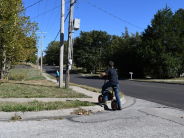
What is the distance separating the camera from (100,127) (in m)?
5.32

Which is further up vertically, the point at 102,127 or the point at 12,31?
the point at 12,31

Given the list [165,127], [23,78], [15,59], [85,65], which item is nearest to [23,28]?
[15,59]

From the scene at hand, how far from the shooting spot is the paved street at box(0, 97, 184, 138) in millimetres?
4711

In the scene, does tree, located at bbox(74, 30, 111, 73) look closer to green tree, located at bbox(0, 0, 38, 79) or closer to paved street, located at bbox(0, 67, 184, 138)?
green tree, located at bbox(0, 0, 38, 79)

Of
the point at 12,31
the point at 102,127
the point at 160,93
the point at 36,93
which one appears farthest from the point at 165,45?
the point at 102,127

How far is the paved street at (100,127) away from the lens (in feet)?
15.5

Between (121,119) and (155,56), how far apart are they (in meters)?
27.3

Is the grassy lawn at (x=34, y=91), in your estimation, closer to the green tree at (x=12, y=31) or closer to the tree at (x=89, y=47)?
the green tree at (x=12, y=31)

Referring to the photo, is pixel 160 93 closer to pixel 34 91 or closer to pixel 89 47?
pixel 34 91

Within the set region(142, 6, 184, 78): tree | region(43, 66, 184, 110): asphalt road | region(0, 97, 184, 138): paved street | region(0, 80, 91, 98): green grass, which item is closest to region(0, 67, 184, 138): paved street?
region(0, 97, 184, 138): paved street

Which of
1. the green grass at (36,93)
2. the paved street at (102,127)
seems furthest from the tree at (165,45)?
the paved street at (102,127)

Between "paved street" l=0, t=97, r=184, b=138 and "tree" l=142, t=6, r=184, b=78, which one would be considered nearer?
"paved street" l=0, t=97, r=184, b=138

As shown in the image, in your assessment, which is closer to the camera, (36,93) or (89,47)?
(36,93)

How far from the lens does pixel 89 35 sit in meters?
66.5
